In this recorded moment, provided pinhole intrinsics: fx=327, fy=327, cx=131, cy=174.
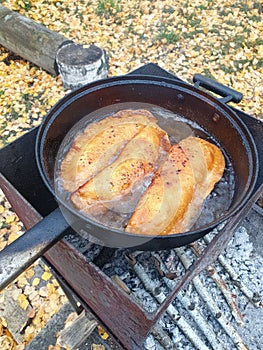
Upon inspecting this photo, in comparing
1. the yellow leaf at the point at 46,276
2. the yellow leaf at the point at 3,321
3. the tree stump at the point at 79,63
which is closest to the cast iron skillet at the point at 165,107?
the yellow leaf at the point at 46,276

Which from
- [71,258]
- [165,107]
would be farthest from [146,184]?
[165,107]

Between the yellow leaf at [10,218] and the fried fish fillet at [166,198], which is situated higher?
the yellow leaf at [10,218]

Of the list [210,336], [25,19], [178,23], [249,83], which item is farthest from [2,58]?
[210,336]

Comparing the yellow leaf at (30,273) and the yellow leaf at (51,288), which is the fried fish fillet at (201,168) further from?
the yellow leaf at (30,273)

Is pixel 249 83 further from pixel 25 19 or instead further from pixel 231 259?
pixel 25 19

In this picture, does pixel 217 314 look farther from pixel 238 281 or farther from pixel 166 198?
pixel 166 198

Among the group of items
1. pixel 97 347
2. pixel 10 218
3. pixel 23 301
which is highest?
pixel 10 218

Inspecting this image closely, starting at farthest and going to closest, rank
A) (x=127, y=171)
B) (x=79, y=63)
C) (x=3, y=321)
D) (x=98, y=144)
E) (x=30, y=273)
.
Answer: (x=79, y=63) < (x=30, y=273) < (x=3, y=321) < (x=98, y=144) < (x=127, y=171)
